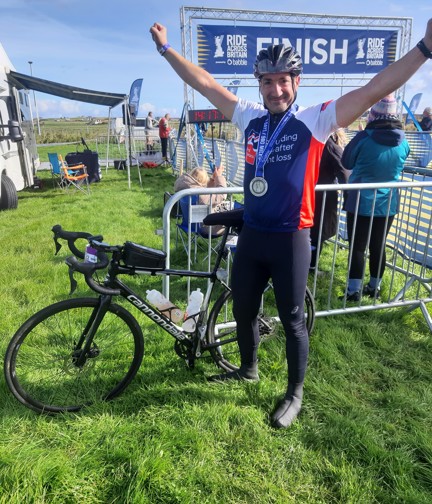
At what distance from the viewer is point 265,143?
2188 mm

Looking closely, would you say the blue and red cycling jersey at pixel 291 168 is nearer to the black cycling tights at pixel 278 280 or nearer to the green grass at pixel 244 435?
the black cycling tights at pixel 278 280

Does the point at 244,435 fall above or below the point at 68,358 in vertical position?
below

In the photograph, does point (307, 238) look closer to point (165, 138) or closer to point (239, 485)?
point (239, 485)

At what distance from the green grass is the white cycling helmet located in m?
2.10

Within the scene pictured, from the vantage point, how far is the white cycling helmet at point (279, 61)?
2.07 metres

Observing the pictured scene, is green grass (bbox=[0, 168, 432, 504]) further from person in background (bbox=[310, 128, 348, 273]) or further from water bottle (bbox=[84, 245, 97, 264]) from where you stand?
person in background (bbox=[310, 128, 348, 273])

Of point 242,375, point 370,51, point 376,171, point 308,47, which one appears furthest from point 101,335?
point 370,51

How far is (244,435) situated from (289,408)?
37 cm

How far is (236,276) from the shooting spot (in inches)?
98.3

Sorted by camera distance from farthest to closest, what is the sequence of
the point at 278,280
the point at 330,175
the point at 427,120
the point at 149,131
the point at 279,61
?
the point at 149,131 → the point at 427,120 → the point at 330,175 → the point at 278,280 → the point at 279,61

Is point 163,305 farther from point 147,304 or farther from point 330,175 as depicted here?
point 330,175

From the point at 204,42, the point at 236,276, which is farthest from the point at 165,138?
the point at 236,276

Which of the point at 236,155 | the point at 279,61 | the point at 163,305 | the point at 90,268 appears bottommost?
the point at 163,305

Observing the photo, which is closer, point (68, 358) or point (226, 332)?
point (68, 358)
